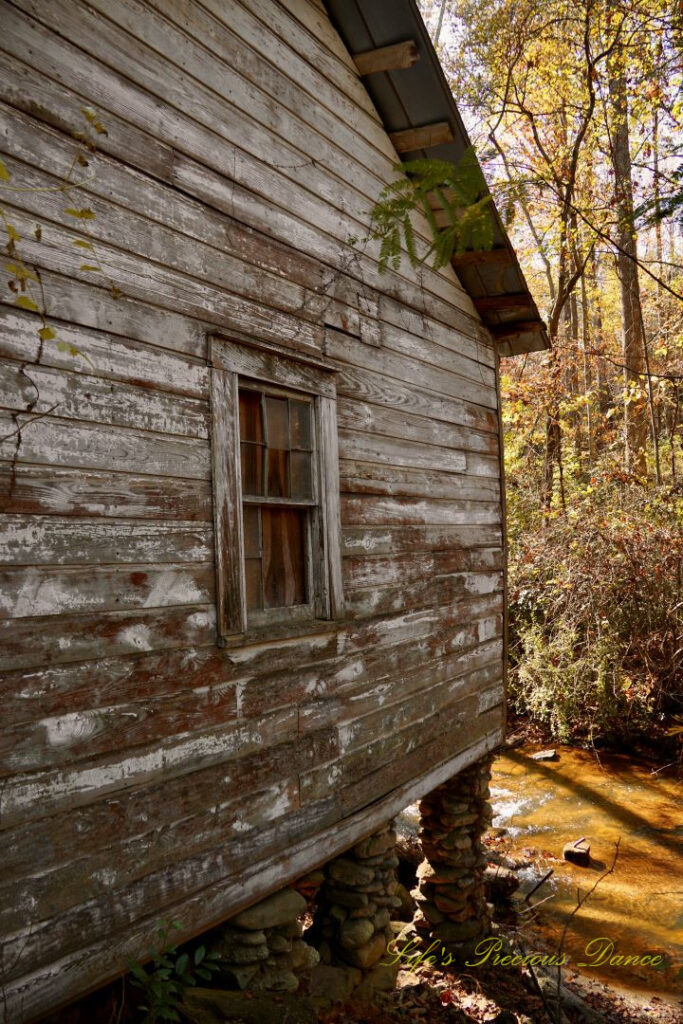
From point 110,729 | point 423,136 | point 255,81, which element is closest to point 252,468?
point 110,729

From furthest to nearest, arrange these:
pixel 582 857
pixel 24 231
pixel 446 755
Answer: pixel 582 857 → pixel 446 755 → pixel 24 231

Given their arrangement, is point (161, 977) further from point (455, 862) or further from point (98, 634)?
point (455, 862)

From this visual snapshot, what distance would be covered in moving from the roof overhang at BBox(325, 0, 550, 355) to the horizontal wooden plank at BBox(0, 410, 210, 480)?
10.8 ft

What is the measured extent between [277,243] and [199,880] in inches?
129

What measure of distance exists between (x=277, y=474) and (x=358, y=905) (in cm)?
303

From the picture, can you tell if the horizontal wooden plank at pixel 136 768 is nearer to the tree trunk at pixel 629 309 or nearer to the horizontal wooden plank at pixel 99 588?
the horizontal wooden plank at pixel 99 588

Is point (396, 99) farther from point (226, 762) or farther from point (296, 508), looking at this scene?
point (226, 762)

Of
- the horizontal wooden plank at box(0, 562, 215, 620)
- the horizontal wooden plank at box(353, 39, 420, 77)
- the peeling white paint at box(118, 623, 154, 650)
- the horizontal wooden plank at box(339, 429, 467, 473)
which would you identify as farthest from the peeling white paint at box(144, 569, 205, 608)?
the horizontal wooden plank at box(353, 39, 420, 77)

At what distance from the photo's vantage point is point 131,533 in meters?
3.21

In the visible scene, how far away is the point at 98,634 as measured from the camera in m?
3.04

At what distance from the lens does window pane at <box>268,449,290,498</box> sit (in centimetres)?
417

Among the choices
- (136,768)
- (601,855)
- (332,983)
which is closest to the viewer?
(136,768)

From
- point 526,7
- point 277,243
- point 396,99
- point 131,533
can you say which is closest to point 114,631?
point 131,533

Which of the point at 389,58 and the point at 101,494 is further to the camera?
the point at 389,58
